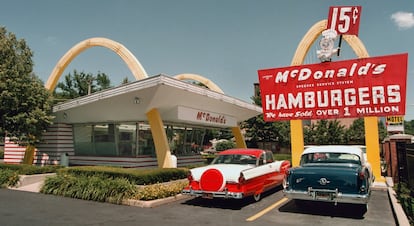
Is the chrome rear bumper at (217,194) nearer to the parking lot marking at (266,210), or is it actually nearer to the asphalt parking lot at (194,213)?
the asphalt parking lot at (194,213)

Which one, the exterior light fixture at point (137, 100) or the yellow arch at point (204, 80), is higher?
the yellow arch at point (204, 80)

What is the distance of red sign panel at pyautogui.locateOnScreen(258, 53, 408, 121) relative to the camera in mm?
11422

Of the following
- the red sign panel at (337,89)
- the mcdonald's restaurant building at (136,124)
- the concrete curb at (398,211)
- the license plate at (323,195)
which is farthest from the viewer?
the mcdonald's restaurant building at (136,124)

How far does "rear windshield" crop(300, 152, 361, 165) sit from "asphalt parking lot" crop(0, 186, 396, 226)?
4.40 ft

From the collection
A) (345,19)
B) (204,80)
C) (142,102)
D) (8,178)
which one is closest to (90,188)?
(8,178)

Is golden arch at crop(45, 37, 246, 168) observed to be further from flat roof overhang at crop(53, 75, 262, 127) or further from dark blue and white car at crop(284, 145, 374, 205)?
dark blue and white car at crop(284, 145, 374, 205)

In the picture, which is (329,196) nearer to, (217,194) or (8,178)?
(217,194)

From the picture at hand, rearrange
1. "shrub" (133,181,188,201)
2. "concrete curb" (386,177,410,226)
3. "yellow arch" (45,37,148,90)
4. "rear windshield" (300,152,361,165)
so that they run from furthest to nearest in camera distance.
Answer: "yellow arch" (45,37,148,90)
"shrub" (133,181,188,201)
"rear windshield" (300,152,361,165)
"concrete curb" (386,177,410,226)

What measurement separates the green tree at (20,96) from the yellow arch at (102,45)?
473 centimetres

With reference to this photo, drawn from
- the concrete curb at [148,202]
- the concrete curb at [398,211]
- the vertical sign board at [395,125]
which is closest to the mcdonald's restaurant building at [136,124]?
the concrete curb at [148,202]

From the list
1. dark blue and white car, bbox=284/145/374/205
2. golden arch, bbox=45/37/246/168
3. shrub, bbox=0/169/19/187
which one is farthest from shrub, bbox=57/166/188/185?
dark blue and white car, bbox=284/145/374/205

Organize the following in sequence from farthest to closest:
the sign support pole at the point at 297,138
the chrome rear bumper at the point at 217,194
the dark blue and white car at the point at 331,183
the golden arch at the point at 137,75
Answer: the golden arch at the point at 137,75 → the sign support pole at the point at 297,138 → the chrome rear bumper at the point at 217,194 → the dark blue and white car at the point at 331,183

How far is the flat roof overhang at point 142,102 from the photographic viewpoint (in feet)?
46.8

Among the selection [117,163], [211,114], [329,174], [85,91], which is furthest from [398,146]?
[85,91]
